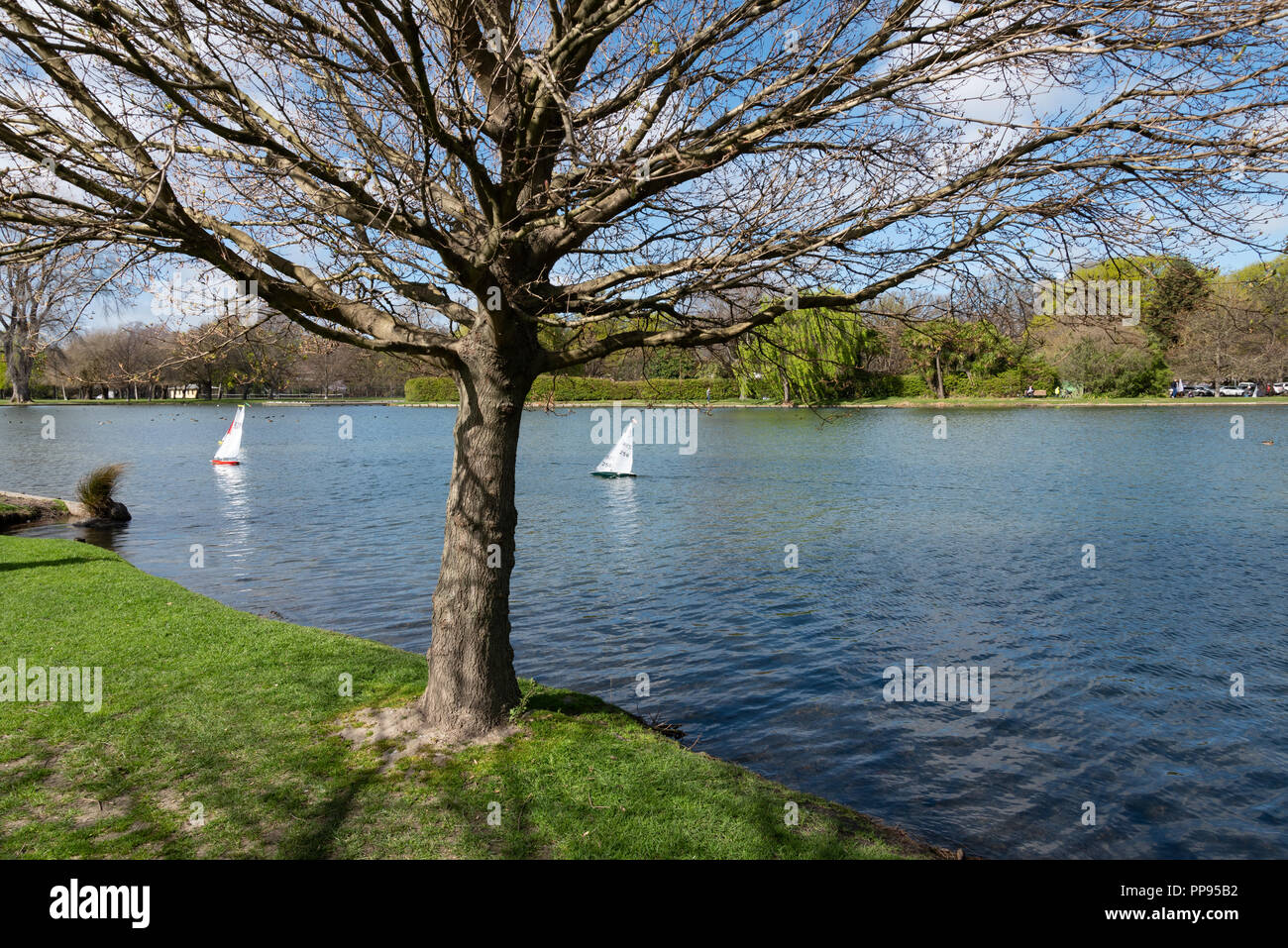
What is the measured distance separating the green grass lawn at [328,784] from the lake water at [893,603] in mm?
2201

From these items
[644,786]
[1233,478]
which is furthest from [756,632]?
[1233,478]

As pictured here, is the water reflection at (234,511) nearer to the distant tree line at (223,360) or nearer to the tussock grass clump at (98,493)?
the tussock grass clump at (98,493)

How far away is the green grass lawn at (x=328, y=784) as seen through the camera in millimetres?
4980

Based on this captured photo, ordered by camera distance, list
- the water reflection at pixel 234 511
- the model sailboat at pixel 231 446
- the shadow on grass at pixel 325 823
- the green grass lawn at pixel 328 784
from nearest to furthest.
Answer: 1. the shadow on grass at pixel 325 823
2. the green grass lawn at pixel 328 784
3. the water reflection at pixel 234 511
4. the model sailboat at pixel 231 446

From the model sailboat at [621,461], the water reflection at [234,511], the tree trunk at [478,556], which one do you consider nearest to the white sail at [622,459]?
the model sailboat at [621,461]

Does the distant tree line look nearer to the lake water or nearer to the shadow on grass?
the shadow on grass

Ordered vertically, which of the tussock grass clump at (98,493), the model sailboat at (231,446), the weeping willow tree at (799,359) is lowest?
the tussock grass clump at (98,493)

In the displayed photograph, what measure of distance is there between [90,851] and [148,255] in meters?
3.76

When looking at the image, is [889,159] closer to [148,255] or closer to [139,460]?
[148,255]

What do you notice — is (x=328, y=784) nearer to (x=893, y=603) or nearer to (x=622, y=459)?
(x=893, y=603)

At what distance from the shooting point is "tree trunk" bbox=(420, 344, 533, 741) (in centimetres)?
621

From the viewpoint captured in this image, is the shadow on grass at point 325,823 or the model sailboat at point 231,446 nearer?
the shadow on grass at point 325,823
